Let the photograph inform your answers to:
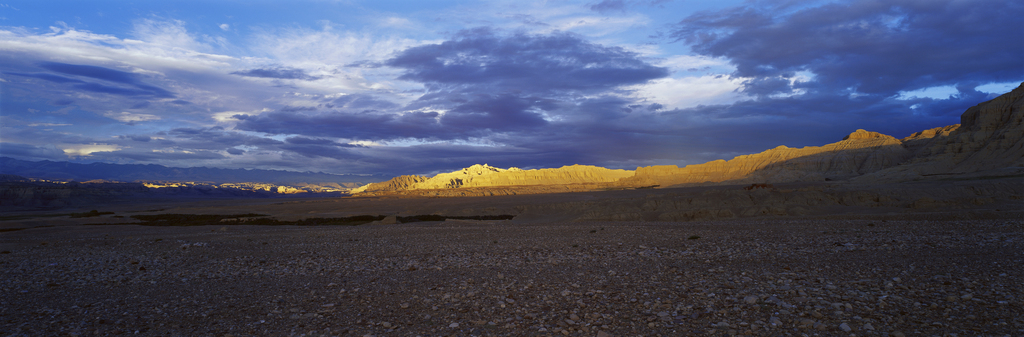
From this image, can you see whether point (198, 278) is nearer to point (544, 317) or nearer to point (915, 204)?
point (544, 317)

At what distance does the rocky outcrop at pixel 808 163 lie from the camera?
10181 centimetres

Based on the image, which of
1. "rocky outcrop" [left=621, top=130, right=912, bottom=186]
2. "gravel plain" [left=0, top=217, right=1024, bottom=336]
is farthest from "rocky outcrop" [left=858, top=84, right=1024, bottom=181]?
"gravel plain" [left=0, top=217, right=1024, bottom=336]

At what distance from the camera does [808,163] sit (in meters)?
116

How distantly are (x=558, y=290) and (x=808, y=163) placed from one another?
423ft

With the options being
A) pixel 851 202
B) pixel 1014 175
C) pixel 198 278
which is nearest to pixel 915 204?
pixel 851 202

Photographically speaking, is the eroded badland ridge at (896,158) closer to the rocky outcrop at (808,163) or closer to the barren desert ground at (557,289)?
the rocky outcrop at (808,163)

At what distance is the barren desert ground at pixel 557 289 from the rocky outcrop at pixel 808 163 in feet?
340

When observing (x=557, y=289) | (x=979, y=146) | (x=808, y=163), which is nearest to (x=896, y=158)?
(x=808, y=163)

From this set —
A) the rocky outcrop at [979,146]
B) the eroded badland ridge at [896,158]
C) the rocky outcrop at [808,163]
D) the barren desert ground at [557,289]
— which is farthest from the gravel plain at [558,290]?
the rocky outcrop at [808,163]

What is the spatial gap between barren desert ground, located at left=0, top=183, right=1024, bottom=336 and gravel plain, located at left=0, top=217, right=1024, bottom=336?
0.04m

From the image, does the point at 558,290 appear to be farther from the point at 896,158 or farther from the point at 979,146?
the point at 896,158

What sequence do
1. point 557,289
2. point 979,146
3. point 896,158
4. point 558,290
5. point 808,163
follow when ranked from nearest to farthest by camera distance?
point 558,290 → point 557,289 → point 979,146 → point 896,158 → point 808,163

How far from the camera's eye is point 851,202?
35844 millimetres

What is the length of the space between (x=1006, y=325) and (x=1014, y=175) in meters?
58.9
